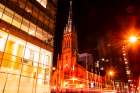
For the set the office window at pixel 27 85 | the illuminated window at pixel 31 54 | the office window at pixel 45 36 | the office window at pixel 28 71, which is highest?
the office window at pixel 45 36

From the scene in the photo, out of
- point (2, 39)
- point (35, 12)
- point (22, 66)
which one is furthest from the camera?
point (35, 12)

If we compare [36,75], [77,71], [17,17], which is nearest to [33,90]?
[36,75]

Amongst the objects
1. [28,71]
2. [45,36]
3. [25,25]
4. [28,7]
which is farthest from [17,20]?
[28,71]

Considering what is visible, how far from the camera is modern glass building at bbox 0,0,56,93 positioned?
63.8 feet

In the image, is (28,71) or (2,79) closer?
(2,79)

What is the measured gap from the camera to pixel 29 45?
2286 cm

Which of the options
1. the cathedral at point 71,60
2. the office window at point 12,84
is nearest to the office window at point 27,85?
the office window at point 12,84

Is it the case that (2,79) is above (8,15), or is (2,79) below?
below

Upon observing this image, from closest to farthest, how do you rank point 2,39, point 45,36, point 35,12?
point 2,39 < point 35,12 < point 45,36

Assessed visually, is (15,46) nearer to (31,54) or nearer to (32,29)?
(31,54)

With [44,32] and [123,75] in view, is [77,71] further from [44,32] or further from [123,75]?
[44,32]

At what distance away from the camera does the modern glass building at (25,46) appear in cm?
1945

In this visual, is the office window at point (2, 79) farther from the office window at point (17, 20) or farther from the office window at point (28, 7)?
the office window at point (28, 7)

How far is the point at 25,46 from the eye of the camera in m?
22.3
